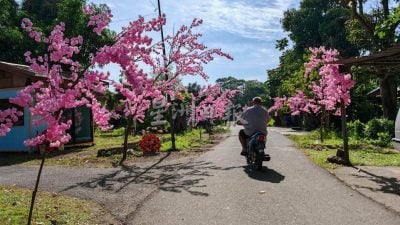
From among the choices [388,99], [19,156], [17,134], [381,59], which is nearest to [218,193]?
[381,59]

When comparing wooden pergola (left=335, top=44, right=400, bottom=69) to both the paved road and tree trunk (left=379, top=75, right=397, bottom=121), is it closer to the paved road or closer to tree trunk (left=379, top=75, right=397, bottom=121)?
the paved road

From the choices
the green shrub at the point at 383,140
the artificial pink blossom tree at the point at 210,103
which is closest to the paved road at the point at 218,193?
the green shrub at the point at 383,140

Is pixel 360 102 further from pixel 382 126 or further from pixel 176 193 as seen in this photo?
pixel 176 193

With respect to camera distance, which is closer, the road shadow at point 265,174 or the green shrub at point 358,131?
the road shadow at point 265,174

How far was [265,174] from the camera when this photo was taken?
1098cm

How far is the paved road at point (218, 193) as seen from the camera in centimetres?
696

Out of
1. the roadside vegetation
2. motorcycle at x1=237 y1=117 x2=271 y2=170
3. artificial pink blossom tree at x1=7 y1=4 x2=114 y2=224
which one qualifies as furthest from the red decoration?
artificial pink blossom tree at x1=7 y1=4 x2=114 y2=224

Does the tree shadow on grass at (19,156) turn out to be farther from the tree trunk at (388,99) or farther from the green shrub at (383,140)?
the tree trunk at (388,99)

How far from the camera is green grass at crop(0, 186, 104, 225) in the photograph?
6.87m

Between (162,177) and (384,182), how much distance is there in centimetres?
492

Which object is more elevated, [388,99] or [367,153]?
[388,99]

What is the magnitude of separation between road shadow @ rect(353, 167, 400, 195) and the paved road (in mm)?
628

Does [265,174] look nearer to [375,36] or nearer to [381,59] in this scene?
[381,59]

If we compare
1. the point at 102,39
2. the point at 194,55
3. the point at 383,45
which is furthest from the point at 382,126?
the point at 102,39
